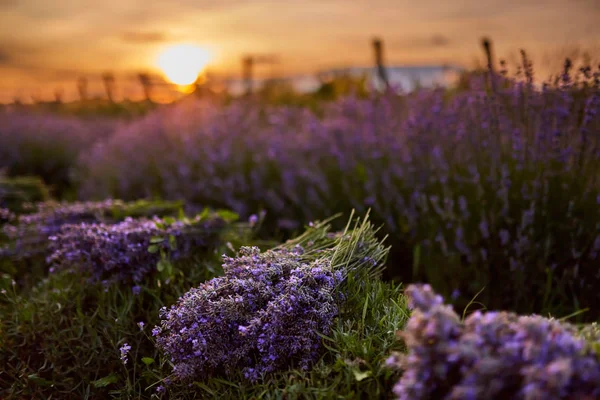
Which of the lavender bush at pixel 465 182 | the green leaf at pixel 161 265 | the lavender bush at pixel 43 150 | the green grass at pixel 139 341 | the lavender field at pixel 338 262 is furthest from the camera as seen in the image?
the lavender bush at pixel 43 150

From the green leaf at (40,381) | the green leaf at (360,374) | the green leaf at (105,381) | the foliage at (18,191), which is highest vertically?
the green leaf at (360,374)

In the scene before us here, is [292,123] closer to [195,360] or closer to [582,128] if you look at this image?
[582,128]

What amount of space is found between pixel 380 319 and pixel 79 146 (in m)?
6.93

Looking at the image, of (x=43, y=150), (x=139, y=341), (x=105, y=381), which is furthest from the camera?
(x=43, y=150)

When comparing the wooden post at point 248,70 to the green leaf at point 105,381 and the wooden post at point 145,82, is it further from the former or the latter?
the green leaf at point 105,381

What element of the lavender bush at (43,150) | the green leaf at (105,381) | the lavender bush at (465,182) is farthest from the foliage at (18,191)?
the green leaf at (105,381)

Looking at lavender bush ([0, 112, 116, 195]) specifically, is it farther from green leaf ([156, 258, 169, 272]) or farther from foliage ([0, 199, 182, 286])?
green leaf ([156, 258, 169, 272])

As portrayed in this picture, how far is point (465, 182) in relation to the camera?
3225 mm

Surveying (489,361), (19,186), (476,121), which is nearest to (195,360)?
(489,361)

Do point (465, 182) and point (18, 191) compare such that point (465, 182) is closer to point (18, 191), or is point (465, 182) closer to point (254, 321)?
point (254, 321)

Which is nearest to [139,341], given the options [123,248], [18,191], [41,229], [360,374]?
[123,248]

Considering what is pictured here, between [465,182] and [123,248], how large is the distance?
2.01 meters

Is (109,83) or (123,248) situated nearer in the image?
(123,248)

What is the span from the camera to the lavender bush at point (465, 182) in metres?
2.76
